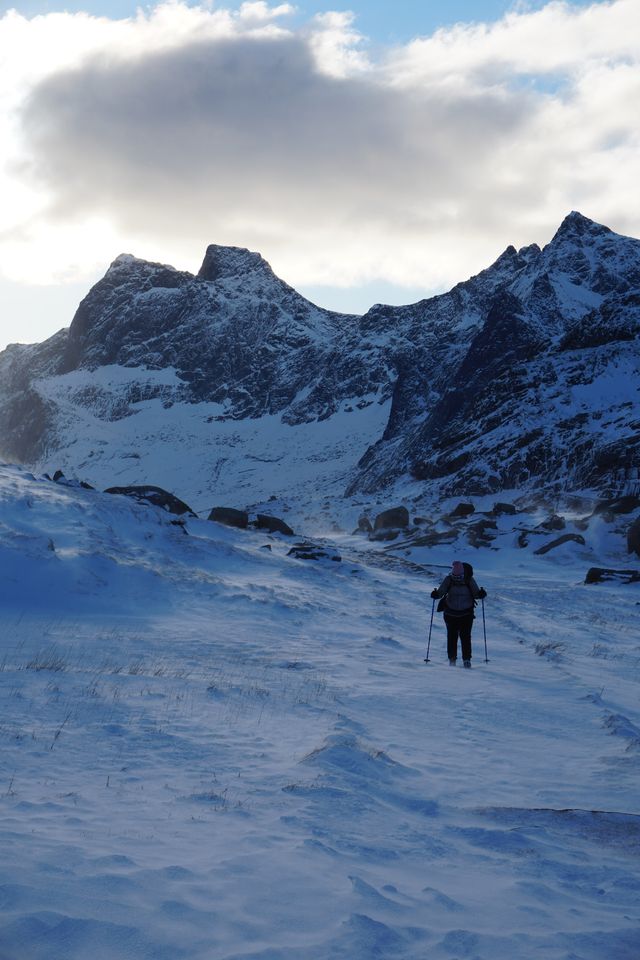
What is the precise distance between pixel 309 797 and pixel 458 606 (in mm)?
6800

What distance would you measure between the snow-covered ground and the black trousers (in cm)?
30

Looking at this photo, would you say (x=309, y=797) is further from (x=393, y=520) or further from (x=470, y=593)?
(x=393, y=520)

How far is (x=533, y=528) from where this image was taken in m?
36.1

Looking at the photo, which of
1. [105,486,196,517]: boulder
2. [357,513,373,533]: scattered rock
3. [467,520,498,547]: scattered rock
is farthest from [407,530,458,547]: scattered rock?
[105,486,196,517]: boulder

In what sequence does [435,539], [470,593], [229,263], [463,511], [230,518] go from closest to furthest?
1. [470,593]
2. [435,539]
3. [230,518]
4. [463,511]
5. [229,263]

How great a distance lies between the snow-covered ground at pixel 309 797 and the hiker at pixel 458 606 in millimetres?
415

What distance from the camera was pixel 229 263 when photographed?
174875 mm

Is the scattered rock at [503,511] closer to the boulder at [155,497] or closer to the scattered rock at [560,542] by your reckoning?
the scattered rock at [560,542]

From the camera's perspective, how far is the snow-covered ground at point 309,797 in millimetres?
3158

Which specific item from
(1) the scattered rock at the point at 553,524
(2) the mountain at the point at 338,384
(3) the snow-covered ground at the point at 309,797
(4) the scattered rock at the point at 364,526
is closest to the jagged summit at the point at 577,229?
(2) the mountain at the point at 338,384

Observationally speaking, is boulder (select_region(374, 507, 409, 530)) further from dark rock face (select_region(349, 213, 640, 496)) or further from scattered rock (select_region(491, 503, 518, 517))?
dark rock face (select_region(349, 213, 640, 496))

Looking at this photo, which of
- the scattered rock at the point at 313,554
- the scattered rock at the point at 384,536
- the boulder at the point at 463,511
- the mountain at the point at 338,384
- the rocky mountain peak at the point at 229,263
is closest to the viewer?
the scattered rock at the point at 313,554

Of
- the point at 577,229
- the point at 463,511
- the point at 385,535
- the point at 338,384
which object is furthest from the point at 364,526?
the point at 338,384

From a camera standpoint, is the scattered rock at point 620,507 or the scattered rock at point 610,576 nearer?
the scattered rock at point 610,576
